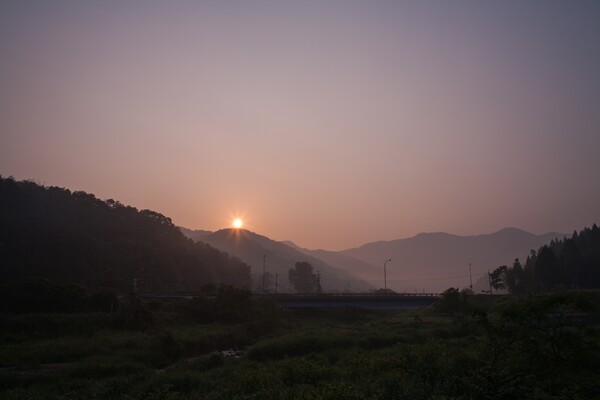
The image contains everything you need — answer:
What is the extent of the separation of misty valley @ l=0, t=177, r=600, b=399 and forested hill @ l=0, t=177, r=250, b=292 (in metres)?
0.46

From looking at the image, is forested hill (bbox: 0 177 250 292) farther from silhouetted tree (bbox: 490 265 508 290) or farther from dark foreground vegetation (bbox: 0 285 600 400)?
silhouetted tree (bbox: 490 265 508 290)

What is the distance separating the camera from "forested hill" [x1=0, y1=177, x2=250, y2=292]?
11119 centimetres

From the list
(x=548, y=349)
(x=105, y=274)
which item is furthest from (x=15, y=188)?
(x=548, y=349)

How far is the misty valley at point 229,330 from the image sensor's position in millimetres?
25328

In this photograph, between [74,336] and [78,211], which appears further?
[78,211]

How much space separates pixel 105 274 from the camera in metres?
115

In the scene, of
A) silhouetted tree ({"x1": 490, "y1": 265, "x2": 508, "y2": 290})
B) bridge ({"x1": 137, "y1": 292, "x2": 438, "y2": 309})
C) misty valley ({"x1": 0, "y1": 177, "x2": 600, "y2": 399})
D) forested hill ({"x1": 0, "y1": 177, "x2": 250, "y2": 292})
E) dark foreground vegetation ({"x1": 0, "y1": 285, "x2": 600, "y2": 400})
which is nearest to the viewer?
dark foreground vegetation ({"x1": 0, "y1": 285, "x2": 600, "y2": 400})

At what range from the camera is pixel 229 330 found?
225 ft

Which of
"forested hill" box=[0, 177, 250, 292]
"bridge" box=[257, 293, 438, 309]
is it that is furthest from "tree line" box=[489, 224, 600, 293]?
"forested hill" box=[0, 177, 250, 292]

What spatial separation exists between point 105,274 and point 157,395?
332ft

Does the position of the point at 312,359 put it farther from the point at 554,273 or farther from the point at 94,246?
the point at 554,273

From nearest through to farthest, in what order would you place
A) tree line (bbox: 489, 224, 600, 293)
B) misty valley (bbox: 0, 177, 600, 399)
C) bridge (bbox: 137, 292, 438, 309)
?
misty valley (bbox: 0, 177, 600, 399) < bridge (bbox: 137, 292, 438, 309) < tree line (bbox: 489, 224, 600, 293)

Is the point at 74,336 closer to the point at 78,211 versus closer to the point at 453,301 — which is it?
the point at 453,301

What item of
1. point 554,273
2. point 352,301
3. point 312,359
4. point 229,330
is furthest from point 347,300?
point 554,273
